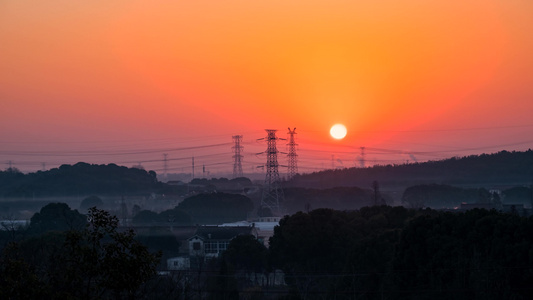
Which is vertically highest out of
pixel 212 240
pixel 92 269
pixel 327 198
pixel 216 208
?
pixel 327 198

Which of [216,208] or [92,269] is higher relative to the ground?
[216,208]

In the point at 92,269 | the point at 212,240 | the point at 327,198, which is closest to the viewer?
the point at 92,269

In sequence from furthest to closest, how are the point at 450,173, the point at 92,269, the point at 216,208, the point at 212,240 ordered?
the point at 450,173
the point at 216,208
the point at 212,240
the point at 92,269

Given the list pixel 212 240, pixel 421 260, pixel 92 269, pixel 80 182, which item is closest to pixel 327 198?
pixel 80 182

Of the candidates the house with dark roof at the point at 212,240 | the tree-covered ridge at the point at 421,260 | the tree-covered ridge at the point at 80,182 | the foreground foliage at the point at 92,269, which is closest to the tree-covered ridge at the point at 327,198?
the tree-covered ridge at the point at 80,182

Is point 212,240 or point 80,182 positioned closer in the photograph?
point 212,240

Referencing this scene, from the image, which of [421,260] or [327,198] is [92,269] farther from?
[327,198]

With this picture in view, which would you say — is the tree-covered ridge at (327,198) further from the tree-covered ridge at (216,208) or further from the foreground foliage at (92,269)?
the foreground foliage at (92,269)
